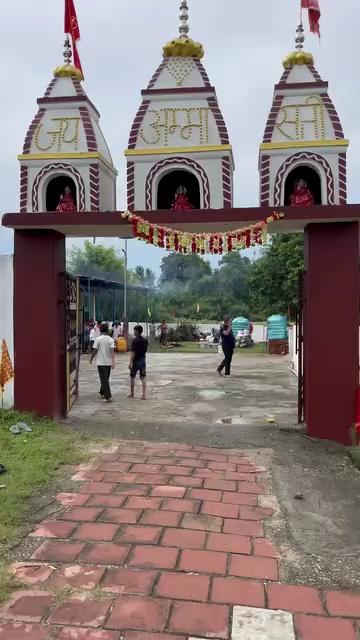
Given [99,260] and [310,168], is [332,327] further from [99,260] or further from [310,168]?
[99,260]

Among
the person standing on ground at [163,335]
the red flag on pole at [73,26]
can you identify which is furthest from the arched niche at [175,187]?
the person standing on ground at [163,335]

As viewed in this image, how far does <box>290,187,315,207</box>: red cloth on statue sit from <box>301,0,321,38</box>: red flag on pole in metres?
2.34

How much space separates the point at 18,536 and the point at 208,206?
16.7 ft

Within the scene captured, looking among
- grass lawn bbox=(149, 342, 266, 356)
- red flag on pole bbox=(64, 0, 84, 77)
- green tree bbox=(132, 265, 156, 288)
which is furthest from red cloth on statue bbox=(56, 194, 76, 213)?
green tree bbox=(132, 265, 156, 288)

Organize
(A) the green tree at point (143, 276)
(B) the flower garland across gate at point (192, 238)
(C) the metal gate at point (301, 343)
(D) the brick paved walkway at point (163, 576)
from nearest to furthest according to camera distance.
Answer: (D) the brick paved walkway at point (163, 576)
(B) the flower garland across gate at point (192, 238)
(C) the metal gate at point (301, 343)
(A) the green tree at point (143, 276)

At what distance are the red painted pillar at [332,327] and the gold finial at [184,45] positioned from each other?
9.94ft

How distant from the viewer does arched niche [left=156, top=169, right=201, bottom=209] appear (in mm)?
8617

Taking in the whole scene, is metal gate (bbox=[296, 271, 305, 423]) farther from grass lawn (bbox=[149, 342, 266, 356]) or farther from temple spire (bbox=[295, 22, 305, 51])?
grass lawn (bbox=[149, 342, 266, 356])

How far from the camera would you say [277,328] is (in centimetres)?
2375

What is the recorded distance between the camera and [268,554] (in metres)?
3.98

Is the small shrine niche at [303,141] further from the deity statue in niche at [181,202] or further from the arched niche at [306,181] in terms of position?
the deity statue in niche at [181,202]

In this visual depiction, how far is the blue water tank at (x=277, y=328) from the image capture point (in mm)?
23438

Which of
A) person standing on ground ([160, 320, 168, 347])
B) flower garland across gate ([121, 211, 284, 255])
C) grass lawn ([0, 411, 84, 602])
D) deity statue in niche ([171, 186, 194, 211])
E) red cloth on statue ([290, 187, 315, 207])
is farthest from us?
person standing on ground ([160, 320, 168, 347])

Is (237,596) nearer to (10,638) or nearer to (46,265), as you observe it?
(10,638)
